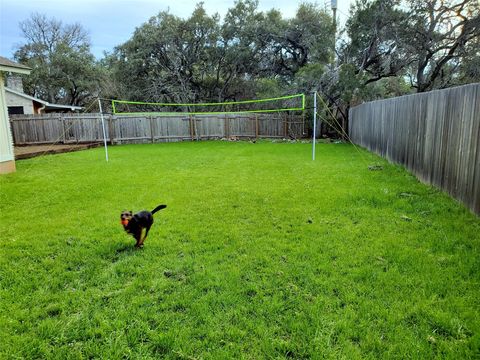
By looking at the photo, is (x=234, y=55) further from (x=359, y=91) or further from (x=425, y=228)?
(x=425, y=228)

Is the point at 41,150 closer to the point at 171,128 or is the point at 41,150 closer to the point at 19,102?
the point at 171,128

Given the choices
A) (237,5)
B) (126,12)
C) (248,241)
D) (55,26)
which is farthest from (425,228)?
(55,26)

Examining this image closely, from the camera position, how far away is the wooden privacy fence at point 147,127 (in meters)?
14.2

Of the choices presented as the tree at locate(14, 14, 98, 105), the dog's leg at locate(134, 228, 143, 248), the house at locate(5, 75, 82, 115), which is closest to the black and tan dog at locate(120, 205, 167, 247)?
the dog's leg at locate(134, 228, 143, 248)

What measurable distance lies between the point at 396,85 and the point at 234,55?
407 inches

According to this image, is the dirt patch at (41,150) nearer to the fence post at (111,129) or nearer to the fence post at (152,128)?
the fence post at (111,129)

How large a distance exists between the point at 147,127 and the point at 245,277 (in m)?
14.8

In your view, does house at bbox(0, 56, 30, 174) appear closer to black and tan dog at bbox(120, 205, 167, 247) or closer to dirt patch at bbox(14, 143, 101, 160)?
dirt patch at bbox(14, 143, 101, 160)

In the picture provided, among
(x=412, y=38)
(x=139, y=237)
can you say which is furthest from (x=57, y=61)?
(x=139, y=237)

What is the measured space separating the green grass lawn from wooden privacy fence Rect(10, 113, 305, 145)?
34.9 feet

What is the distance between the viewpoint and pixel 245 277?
8.79 ft

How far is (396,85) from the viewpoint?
1783cm

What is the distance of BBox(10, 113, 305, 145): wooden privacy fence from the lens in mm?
14219

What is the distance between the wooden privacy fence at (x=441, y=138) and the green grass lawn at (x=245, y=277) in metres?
0.38
